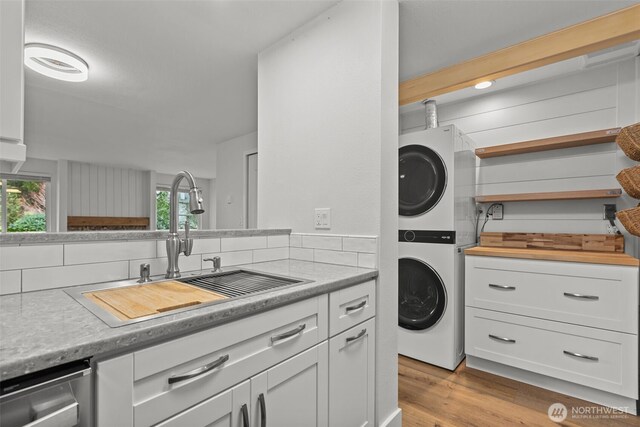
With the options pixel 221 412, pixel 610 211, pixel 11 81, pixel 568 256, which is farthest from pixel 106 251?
pixel 610 211

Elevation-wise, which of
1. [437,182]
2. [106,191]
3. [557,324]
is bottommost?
[557,324]

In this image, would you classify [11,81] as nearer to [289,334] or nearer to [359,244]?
[289,334]

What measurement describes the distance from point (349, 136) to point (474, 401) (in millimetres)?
1826

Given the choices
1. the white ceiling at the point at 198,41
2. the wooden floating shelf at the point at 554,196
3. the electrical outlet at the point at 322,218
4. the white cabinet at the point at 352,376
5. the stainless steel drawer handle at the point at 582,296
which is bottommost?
the white cabinet at the point at 352,376

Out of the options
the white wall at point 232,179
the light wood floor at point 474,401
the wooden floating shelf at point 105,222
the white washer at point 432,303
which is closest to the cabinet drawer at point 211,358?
the light wood floor at point 474,401

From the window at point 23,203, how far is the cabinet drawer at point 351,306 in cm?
746

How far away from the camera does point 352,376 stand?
1.29 m

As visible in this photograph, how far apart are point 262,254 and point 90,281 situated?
80 centimetres

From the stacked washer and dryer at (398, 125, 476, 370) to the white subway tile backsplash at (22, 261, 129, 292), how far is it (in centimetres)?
199

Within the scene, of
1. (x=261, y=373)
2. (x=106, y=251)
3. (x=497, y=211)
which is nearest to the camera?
(x=261, y=373)

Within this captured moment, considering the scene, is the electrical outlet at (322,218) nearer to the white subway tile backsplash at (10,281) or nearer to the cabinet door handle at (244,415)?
the cabinet door handle at (244,415)

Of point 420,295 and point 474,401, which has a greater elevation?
point 420,295

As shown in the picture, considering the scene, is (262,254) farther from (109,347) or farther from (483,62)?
(483,62)

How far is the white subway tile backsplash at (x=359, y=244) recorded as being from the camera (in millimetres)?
1482
